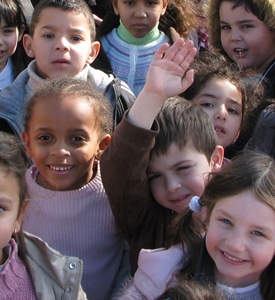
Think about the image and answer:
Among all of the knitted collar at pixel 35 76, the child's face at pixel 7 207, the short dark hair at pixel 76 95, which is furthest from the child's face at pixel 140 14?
the child's face at pixel 7 207

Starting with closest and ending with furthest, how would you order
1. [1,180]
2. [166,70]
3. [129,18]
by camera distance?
[1,180], [166,70], [129,18]

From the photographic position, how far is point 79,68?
2924 millimetres

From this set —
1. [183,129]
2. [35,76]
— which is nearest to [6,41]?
[35,76]

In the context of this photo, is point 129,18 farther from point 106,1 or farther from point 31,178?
point 31,178

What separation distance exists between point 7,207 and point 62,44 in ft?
4.24

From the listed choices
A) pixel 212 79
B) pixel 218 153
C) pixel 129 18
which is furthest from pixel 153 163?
pixel 129 18

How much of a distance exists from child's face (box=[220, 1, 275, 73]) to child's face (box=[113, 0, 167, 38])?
39 cm

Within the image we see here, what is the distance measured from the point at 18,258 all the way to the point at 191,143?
74 centimetres

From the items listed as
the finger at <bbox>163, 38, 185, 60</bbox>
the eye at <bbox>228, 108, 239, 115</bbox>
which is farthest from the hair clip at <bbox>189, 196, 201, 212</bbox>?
the eye at <bbox>228, 108, 239, 115</bbox>

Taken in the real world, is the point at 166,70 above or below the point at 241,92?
above

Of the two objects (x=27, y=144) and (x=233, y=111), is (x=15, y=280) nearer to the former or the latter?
(x=27, y=144)

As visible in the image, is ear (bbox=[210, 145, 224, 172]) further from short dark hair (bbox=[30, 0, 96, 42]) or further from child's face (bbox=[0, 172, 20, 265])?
short dark hair (bbox=[30, 0, 96, 42])

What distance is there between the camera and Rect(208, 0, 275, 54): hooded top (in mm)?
3211

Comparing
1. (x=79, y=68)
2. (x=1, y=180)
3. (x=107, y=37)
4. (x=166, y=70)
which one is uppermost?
(x=166, y=70)
